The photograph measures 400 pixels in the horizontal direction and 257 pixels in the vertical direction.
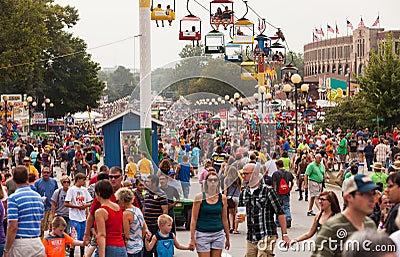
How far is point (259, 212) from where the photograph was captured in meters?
11.4

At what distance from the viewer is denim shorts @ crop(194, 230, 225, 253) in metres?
11.4

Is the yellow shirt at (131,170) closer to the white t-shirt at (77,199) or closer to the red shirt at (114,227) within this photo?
the white t-shirt at (77,199)

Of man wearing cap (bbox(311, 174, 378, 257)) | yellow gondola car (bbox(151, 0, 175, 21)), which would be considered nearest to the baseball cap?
man wearing cap (bbox(311, 174, 378, 257))

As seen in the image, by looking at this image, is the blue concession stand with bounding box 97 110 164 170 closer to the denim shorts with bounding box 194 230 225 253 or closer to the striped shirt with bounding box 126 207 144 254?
the denim shorts with bounding box 194 230 225 253

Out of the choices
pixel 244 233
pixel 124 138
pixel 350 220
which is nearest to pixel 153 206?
pixel 244 233

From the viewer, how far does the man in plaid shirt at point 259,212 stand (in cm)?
1131

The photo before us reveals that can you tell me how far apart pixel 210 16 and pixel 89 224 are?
17.5 metres

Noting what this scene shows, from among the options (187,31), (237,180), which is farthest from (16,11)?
(237,180)

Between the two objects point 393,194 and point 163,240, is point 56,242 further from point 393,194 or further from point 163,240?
point 393,194

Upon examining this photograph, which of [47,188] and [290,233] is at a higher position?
[47,188]

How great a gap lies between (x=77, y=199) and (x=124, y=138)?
898cm

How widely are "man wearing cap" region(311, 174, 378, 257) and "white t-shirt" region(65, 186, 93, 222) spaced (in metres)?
7.72

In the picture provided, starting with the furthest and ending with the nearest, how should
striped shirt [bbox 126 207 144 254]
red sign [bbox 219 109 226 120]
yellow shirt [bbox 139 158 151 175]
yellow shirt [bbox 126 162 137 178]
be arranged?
1. red sign [bbox 219 109 226 120]
2. yellow shirt [bbox 126 162 137 178]
3. yellow shirt [bbox 139 158 151 175]
4. striped shirt [bbox 126 207 144 254]

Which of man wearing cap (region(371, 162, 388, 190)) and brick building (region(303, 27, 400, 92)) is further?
brick building (region(303, 27, 400, 92))
